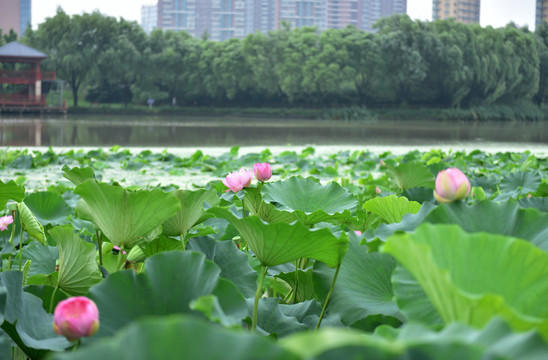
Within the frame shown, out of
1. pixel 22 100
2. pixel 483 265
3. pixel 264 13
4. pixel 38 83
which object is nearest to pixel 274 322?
pixel 483 265

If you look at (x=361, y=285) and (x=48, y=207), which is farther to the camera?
(x=48, y=207)

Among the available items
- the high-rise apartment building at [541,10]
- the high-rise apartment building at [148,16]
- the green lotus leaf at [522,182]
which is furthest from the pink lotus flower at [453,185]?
the high-rise apartment building at [148,16]

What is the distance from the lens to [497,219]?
0.63 meters

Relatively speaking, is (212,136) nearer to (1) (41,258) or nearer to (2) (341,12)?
(1) (41,258)

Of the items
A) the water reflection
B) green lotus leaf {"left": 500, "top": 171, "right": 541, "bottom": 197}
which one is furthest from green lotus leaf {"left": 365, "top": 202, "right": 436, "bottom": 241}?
the water reflection

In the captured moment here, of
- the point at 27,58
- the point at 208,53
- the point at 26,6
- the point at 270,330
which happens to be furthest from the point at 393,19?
the point at 26,6

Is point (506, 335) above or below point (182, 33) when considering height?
below

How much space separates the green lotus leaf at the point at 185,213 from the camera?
2.52ft

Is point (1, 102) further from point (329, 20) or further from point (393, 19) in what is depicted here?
point (329, 20)

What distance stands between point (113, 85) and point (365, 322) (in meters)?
33.6

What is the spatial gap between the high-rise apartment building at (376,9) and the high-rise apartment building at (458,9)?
26.2 metres

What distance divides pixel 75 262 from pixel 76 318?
31 cm

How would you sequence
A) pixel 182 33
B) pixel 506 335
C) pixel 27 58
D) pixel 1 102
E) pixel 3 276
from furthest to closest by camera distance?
pixel 182 33 → pixel 27 58 → pixel 1 102 → pixel 3 276 → pixel 506 335

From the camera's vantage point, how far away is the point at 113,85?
108ft
